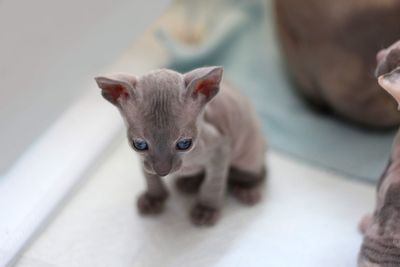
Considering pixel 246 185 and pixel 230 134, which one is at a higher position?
pixel 230 134

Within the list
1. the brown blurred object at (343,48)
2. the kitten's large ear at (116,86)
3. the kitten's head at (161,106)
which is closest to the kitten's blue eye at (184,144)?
the kitten's head at (161,106)

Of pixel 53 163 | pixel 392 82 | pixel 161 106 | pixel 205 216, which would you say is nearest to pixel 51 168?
pixel 53 163

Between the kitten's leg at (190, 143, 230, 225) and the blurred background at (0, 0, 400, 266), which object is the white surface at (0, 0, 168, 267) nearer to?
the blurred background at (0, 0, 400, 266)

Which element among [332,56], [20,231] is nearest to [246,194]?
[332,56]

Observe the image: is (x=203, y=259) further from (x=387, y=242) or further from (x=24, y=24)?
(x=24, y=24)

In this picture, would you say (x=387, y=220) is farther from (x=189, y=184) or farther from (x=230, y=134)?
(x=189, y=184)

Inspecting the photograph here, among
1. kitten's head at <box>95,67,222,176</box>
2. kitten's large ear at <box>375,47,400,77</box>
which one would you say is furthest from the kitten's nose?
kitten's large ear at <box>375,47,400,77</box>
